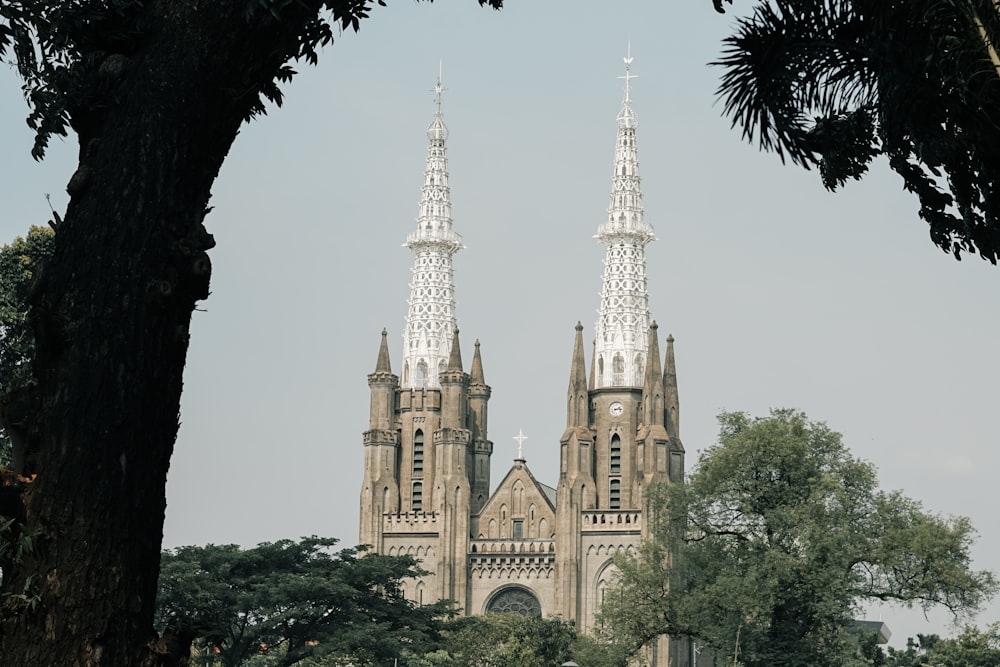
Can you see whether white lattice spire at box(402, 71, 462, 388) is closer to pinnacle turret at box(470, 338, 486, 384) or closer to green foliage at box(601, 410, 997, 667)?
pinnacle turret at box(470, 338, 486, 384)

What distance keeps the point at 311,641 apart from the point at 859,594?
14747mm

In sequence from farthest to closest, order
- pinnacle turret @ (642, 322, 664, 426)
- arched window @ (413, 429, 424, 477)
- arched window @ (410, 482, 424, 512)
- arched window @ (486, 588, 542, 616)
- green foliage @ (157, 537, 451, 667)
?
arched window @ (413, 429, 424, 477) → arched window @ (410, 482, 424, 512) → arched window @ (486, 588, 542, 616) → pinnacle turret @ (642, 322, 664, 426) → green foliage @ (157, 537, 451, 667)

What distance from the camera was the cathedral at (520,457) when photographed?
87375 millimetres

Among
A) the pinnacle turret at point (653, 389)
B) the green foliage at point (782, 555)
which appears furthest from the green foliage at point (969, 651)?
the pinnacle turret at point (653, 389)

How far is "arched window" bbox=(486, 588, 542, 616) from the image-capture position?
8894 centimetres

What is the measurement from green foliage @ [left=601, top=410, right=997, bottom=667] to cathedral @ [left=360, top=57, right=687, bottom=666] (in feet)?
128

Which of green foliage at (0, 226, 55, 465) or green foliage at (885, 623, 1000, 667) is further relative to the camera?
green foliage at (885, 623, 1000, 667)

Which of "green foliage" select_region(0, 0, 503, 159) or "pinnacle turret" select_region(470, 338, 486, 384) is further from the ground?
"pinnacle turret" select_region(470, 338, 486, 384)

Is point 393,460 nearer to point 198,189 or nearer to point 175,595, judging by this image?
point 175,595

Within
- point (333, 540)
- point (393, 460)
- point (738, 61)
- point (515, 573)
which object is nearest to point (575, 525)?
point (515, 573)

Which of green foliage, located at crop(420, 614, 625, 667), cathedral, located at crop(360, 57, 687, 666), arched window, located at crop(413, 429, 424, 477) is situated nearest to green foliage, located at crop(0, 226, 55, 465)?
green foliage, located at crop(420, 614, 625, 667)

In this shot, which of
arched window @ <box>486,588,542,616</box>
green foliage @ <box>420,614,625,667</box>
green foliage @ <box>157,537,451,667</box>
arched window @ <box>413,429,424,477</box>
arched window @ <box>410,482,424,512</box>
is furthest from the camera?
arched window @ <box>413,429,424,477</box>

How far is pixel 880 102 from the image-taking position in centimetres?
1004

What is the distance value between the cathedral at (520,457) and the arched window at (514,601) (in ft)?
0.25
